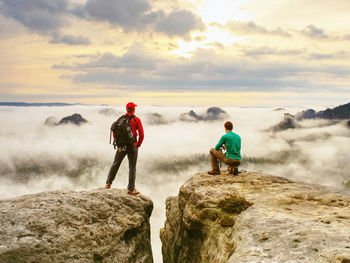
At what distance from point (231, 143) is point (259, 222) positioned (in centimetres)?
759

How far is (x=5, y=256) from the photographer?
1209 cm

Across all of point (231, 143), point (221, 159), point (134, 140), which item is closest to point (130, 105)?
point (134, 140)

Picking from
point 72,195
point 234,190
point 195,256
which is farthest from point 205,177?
point 72,195

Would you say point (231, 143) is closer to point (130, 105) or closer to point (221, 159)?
point (221, 159)

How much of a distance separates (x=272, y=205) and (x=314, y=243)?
4817 millimetres

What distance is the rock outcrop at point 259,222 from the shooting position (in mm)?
9023

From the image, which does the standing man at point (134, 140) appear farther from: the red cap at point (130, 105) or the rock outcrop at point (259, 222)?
the rock outcrop at point (259, 222)

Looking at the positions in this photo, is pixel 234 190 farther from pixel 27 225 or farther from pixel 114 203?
pixel 27 225

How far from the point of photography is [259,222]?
38.5ft

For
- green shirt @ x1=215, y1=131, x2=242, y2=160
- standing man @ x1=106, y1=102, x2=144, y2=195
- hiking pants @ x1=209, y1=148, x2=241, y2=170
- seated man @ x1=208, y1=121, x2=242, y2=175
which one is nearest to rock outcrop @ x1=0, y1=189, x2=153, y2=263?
standing man @ x1=106, y1=102, x2=144, y2=195

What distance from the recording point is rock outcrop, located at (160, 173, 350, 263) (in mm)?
9023

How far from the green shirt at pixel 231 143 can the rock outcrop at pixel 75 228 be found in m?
7.28

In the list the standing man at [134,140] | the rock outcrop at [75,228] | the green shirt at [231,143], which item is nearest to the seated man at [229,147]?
the green shirt at [231,143]

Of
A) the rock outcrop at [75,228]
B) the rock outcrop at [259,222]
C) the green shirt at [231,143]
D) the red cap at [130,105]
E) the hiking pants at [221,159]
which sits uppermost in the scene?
the red cap at [130,105]
